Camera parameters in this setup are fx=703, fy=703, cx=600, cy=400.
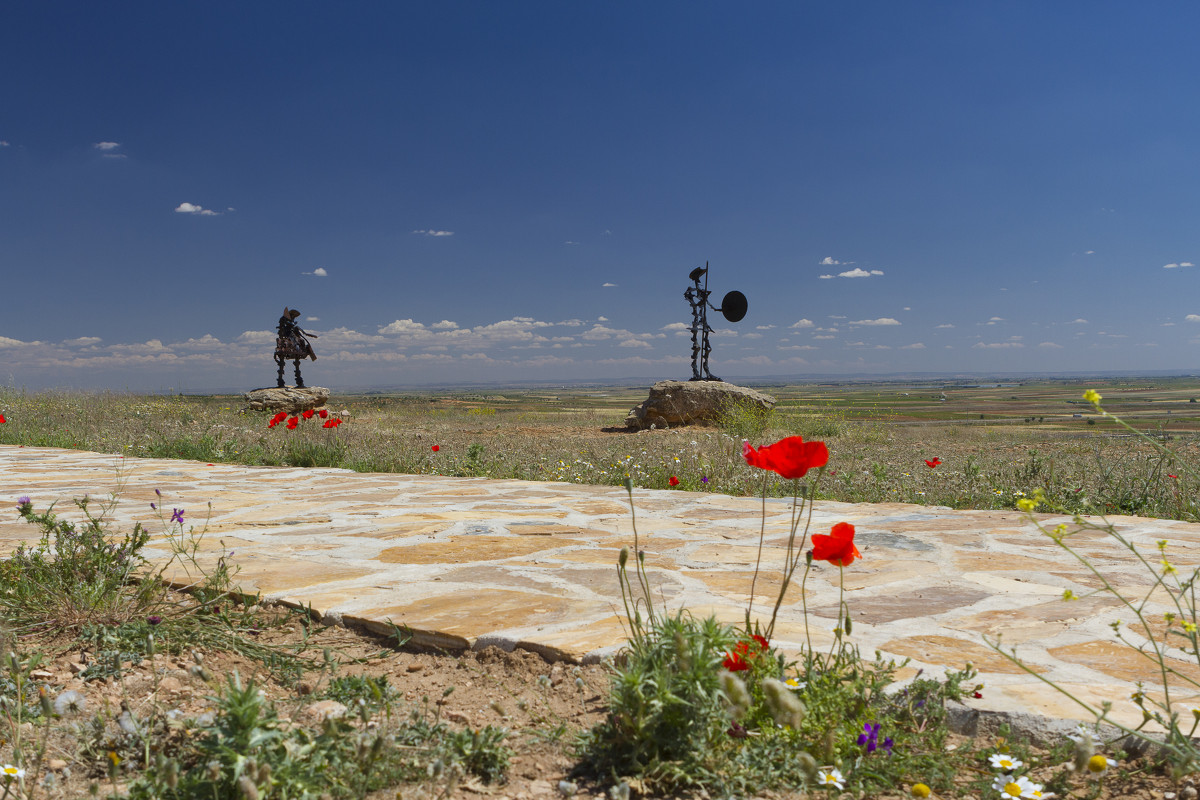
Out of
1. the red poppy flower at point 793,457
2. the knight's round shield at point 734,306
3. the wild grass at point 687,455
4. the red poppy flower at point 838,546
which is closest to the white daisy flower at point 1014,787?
the red poppy flower at point 838,546

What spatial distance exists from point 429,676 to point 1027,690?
146 centimetres

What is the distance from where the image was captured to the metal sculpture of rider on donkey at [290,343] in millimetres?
15734

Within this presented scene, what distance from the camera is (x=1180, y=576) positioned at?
2.45 metres

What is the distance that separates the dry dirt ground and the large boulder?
12707 millimetres

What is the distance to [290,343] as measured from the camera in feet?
51.8

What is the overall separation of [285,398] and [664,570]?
46.1ft

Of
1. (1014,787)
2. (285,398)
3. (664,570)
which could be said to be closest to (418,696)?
(664,570)

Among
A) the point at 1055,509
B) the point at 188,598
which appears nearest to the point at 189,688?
the point at 188,598

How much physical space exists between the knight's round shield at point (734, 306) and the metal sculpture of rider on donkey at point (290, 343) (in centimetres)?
970

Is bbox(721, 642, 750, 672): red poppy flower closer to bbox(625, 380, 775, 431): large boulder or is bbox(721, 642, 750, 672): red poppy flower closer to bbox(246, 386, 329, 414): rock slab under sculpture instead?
bbox(625, 380, 775, 431): large boulder

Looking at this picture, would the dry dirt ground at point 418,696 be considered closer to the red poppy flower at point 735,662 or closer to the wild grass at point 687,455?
the red poppy flower at point 735,662

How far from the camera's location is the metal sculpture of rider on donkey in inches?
619

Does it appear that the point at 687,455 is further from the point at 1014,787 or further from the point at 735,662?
the point at 1014,787

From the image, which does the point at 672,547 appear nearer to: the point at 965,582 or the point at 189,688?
the point at 965,582
